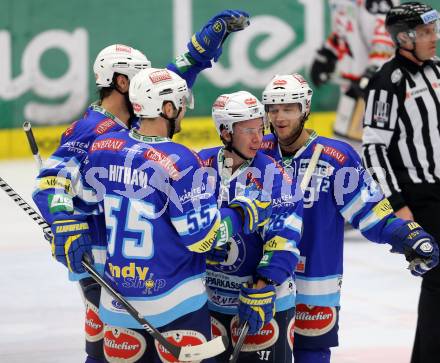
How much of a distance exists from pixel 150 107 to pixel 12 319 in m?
2.93

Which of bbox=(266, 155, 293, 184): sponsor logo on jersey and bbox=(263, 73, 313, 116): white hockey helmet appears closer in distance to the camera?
bbox=(266, 155, 293, 184): sponsor logo on jersey

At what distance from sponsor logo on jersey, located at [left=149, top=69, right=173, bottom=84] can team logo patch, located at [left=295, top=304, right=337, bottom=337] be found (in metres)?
1.17

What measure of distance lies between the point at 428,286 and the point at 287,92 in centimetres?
127

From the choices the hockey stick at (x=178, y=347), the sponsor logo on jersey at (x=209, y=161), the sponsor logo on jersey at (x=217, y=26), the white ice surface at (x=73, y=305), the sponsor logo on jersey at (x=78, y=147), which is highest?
the sponsor logo on jersey at (x=217, y=26)

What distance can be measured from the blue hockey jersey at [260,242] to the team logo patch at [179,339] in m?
0.38

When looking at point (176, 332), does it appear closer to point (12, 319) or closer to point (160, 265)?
point (160, 265)

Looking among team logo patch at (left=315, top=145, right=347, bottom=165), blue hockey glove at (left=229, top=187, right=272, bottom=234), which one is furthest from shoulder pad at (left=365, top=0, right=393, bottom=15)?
blue hockey glove at (left=229, top=187, right=272, bottom=234)

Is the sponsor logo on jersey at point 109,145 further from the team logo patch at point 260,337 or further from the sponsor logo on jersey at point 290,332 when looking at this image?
the sponsor logo on jersey at point 290,332

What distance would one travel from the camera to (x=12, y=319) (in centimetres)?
655

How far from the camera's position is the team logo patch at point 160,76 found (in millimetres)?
4055

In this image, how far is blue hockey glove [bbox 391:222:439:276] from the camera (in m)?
4.46

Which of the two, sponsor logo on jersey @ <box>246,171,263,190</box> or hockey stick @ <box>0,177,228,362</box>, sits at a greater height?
sponsor logo on jersey @ <box>246,171,263,190</box>

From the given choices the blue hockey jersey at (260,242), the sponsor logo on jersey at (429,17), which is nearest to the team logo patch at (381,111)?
the sponsor logo on jersey at (429,17)

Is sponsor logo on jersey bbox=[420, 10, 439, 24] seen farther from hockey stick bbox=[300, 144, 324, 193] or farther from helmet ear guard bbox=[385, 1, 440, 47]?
hockey stick bbox=[300, 144, 324, 193]
